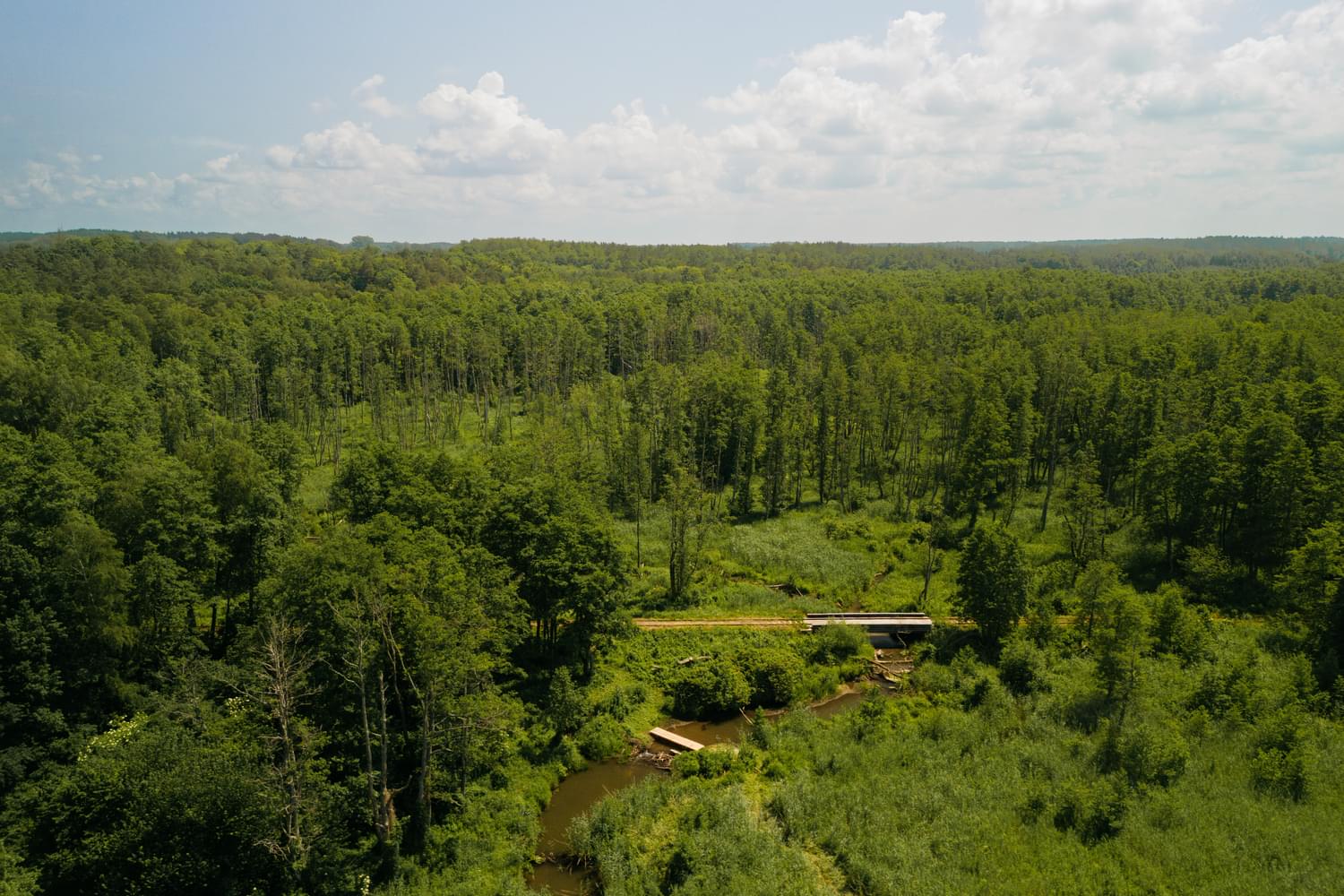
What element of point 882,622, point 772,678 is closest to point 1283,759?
point 882,622

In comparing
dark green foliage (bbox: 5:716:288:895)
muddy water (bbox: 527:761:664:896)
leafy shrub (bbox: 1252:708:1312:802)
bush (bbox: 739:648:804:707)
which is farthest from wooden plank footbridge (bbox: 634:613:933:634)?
dark green foliage (bbox: 5:716:288:895)

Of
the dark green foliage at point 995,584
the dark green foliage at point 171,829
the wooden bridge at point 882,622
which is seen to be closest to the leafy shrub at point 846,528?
the wooden bridge at point 882,622

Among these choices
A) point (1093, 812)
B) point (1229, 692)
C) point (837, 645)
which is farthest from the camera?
point (837, 645)

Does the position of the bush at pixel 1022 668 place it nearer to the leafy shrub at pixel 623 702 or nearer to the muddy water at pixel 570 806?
the leafy shrub at pixel 623 702

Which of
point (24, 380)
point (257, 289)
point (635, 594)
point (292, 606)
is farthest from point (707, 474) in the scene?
point (257, 289)

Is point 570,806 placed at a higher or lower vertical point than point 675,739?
lower

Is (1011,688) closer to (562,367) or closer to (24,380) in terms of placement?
(24,380)

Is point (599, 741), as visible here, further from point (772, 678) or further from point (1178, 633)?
point (1178, 633)

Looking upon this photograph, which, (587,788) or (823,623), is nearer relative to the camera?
(587,788)
